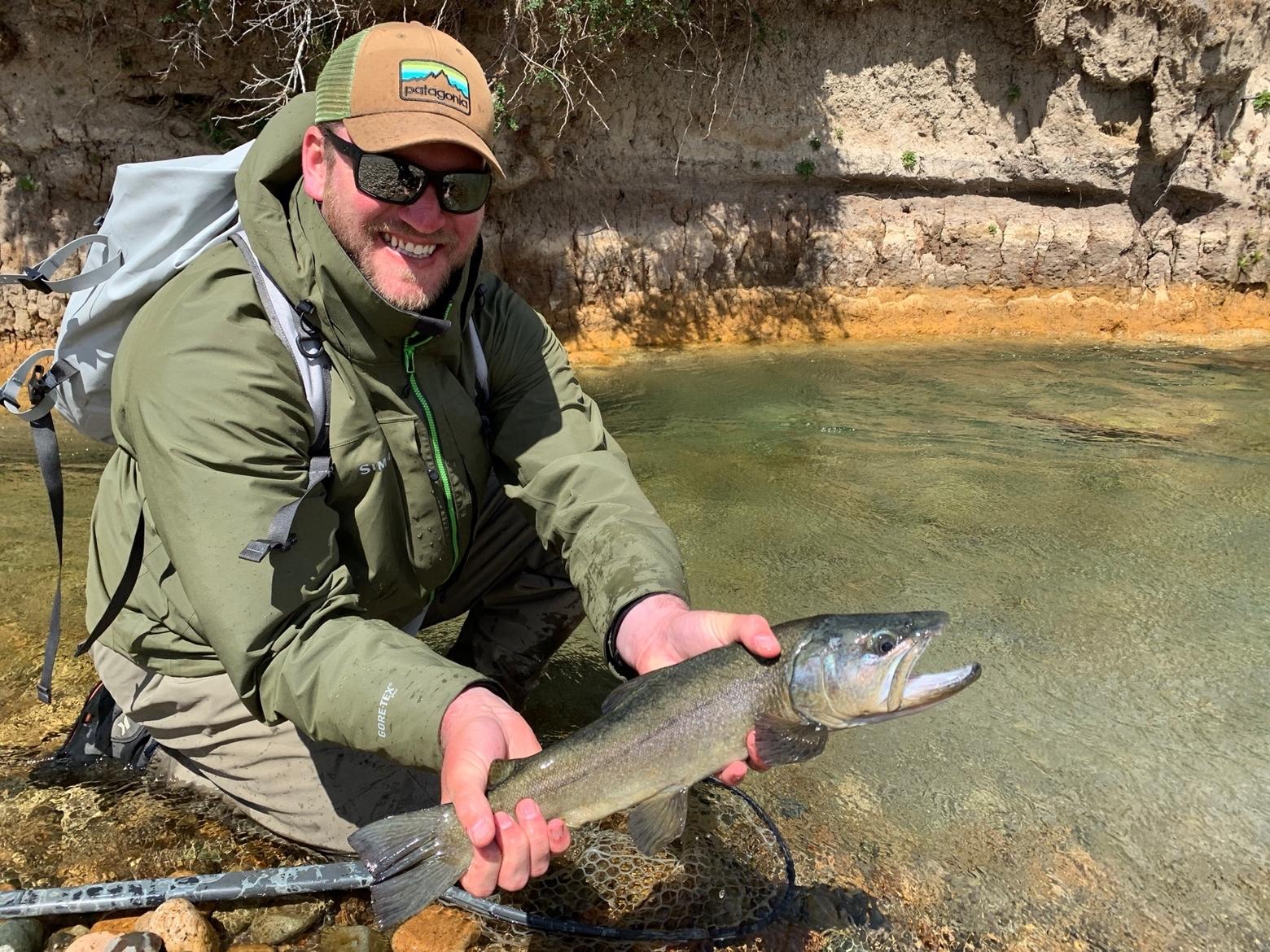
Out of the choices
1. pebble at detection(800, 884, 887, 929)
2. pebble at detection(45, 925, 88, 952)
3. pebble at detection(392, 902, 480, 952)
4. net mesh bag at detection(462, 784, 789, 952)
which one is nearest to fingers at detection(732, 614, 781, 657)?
net mesh bag at detection(462, 784, 789, 952)

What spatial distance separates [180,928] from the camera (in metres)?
2.51

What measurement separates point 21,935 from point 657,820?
1718 millimetres

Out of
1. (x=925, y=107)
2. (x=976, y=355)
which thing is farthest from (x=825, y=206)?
(x=976, y=355)

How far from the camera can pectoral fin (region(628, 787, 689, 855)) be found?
221 centimetres

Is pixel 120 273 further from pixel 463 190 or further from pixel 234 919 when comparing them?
pixel 234 919

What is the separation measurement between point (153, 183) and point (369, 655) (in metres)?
1.54

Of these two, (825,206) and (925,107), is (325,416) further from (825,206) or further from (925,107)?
(925,107)

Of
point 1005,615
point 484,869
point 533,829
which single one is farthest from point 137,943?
point 1005,615

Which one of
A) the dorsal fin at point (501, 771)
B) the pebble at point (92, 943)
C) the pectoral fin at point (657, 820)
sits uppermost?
the dorsal fin at point (501, 771)

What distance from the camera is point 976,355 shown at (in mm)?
10445

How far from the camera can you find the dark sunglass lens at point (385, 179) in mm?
2463

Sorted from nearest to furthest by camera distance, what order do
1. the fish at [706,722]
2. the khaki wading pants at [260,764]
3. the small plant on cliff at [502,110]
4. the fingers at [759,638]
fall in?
the fish at [706,722] < the fingers at [759,638] < the khaki wading pants at [260,764] < the small plant on cliff at [502,110]

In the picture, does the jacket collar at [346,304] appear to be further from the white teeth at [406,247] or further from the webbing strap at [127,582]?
the webbing strap at [127,582]

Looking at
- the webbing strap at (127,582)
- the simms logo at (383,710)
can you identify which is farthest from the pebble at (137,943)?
the simms logo at (383,710)
